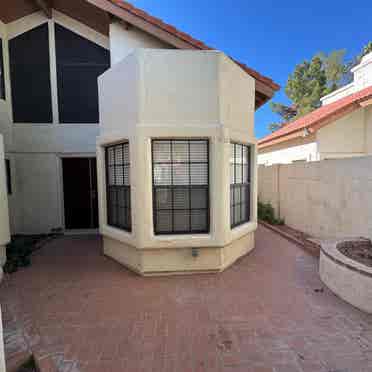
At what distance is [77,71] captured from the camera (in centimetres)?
756

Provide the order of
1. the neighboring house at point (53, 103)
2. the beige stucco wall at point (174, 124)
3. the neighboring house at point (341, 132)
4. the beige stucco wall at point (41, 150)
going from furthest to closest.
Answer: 1. the neighboring house at point (341, 132)
2. the beige stucco wall at point (41, 150)
3. the neighboring house at point (53, 103)
4. the beige stucco wall at point (174, 124)

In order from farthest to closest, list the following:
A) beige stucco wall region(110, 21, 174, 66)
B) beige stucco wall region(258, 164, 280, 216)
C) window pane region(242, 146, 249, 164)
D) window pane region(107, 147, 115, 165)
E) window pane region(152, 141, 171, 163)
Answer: beige stucco wall region(258, 164, 280, 216)
beige stucco wall region(110, 21, 174, 66)
window pane region(242, 146, 249, 164)
window pane region(107, 147, 115, 165)
window pane region(152, 141, 171, 163)

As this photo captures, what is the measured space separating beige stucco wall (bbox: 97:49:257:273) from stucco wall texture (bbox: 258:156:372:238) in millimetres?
3047

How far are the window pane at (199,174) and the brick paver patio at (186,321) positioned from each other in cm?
193

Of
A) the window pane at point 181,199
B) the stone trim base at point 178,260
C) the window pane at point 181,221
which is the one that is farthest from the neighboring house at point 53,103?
the window pane at point 181,221

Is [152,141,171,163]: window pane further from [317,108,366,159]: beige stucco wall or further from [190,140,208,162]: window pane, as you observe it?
[317,108,366,159]: beige stucco wall

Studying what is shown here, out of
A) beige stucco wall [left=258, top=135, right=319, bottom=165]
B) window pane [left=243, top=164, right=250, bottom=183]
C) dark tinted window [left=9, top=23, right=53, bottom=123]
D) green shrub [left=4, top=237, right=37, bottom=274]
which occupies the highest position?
dark tinted window [left=9, top=23, right=53, bottom=123]

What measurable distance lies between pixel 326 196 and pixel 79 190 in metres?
7.55

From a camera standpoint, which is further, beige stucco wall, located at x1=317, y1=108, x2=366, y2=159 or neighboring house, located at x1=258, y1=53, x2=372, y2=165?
beige stucco wall, located at x1=317, y1=108, x2=366, y2=159

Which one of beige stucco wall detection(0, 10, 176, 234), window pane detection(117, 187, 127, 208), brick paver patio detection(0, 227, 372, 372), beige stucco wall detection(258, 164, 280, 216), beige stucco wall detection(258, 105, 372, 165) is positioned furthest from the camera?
beige stucco wall detection(258, 105, 372, 165)

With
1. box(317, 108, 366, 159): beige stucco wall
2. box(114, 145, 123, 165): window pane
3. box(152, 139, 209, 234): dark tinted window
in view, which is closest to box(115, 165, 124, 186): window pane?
box(114, 145, 123, 165): window pane

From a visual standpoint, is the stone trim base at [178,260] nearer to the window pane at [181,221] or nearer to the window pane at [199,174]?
the window pane at [181,221]

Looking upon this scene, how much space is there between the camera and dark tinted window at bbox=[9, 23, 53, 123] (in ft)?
24.4

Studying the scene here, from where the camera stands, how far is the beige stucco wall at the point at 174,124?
463 centimetres
